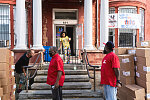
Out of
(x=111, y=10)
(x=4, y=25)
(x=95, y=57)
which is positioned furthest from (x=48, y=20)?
(x=95, y=57)

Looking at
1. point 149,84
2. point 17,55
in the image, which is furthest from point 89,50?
point 149,84

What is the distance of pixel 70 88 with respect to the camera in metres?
6.79

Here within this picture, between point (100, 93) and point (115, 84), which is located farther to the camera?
point (100, 93)

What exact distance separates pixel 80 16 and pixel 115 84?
348 inches

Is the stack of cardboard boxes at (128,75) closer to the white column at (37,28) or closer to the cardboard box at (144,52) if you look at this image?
the cardboard box at (144,52)

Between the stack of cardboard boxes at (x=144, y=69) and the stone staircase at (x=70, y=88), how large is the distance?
174cm

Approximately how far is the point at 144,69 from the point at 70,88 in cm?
304

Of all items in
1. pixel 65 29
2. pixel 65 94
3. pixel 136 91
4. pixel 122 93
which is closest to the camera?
pixel 136 91

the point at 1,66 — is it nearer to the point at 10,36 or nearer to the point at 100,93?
the point at 100,93

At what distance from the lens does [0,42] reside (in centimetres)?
1116

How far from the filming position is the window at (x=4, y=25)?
11.2 m

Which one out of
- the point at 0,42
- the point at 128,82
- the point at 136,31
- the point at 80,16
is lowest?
the point at 128,82

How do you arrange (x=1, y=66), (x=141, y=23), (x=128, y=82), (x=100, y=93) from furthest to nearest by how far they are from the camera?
(x=141, y=23), (x=100, y=93), (x=128, y=82), (x=1, y=66)

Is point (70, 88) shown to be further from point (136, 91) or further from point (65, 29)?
point (65, 29)
